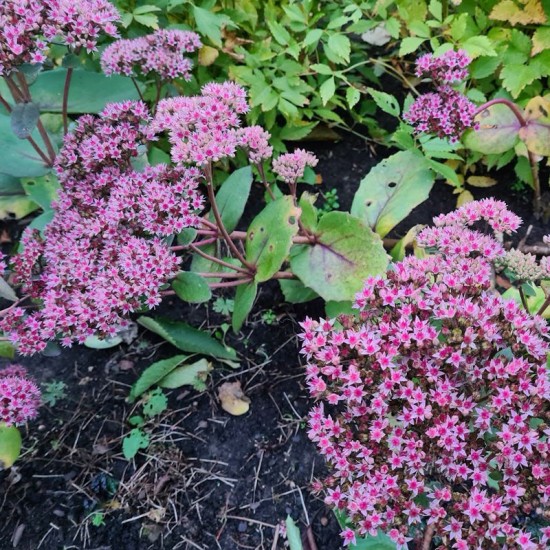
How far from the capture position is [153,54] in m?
2.29

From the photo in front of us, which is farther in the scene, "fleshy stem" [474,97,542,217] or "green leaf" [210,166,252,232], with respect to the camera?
"fleshy stem" [474,97,542,217]

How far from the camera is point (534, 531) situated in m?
1.39

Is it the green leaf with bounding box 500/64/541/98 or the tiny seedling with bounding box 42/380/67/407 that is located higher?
the green leaf with bounding box 500/64/541/98

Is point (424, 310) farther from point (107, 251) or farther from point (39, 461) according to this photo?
point (39, 461)

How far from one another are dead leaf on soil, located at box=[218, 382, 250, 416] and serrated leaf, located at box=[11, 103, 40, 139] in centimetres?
125

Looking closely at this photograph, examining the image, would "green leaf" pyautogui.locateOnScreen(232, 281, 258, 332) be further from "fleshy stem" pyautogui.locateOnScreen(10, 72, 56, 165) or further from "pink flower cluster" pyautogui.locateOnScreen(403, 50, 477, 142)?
"fleshy stem" pyautogui.locateOnScreen(10, 72, 56, 165)

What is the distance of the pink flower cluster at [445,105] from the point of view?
2240 millimetres

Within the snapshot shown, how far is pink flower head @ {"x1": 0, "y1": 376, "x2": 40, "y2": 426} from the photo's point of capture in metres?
1.90

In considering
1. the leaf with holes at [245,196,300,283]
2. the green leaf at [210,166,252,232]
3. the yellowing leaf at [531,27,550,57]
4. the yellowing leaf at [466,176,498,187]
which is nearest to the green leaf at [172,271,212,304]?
the leaf with holes at [245,196,300,283]

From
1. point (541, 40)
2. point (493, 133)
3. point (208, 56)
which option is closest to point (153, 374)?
point (208, 56)

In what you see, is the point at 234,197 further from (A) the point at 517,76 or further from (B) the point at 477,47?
(A) the point at 517,76

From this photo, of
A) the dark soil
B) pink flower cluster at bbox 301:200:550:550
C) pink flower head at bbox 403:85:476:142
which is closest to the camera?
pink flower cluster at bbox 301:200:550:550

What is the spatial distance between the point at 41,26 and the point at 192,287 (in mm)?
1022

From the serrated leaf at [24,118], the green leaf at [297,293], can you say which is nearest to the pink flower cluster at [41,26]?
→ the serrated leaf at [24,118]
